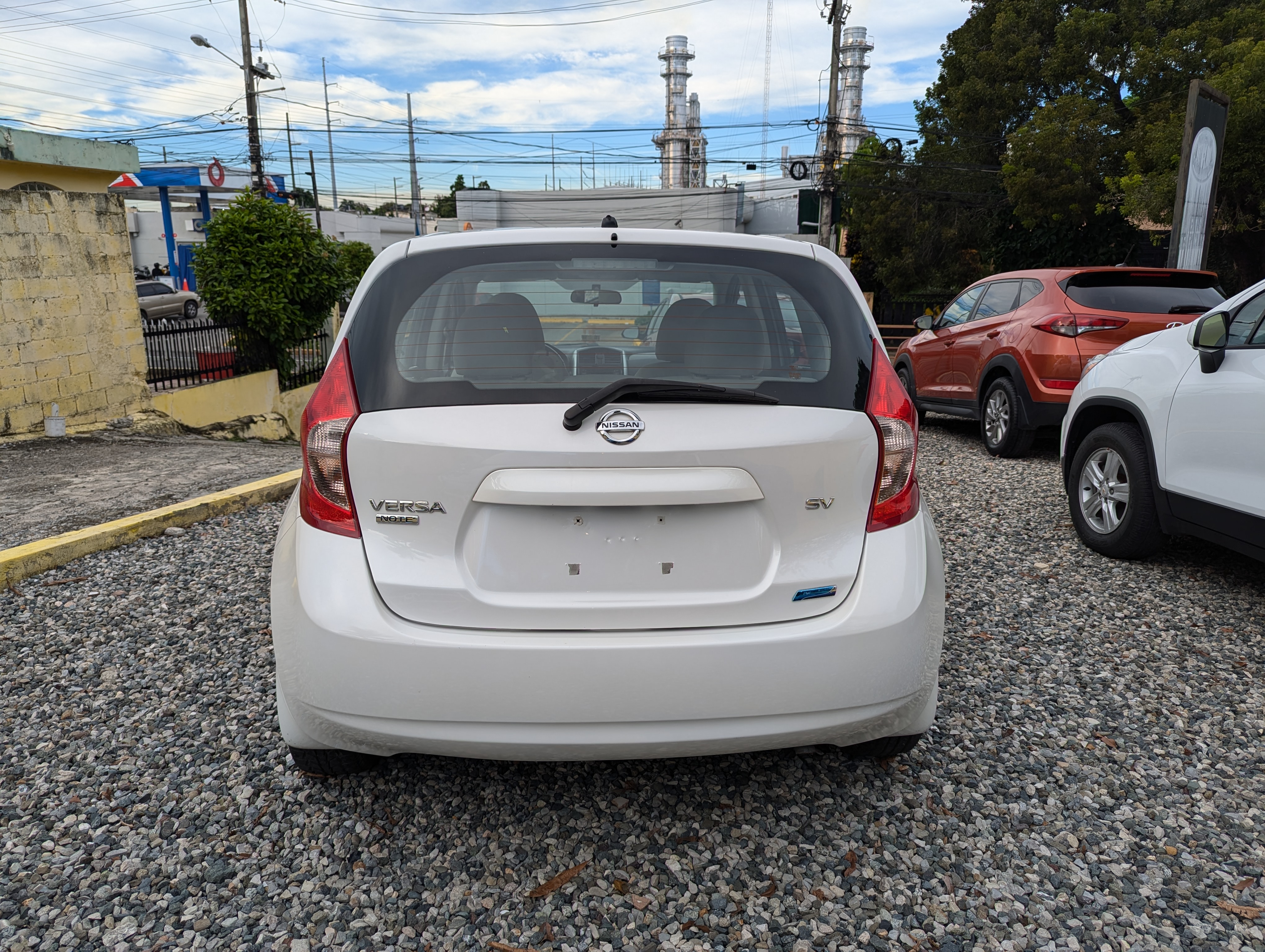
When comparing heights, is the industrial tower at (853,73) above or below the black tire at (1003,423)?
above

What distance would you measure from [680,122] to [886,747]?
255 ft

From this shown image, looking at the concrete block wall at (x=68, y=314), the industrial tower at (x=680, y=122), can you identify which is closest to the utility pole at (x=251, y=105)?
the concrete block wall at (x=68, y=314)

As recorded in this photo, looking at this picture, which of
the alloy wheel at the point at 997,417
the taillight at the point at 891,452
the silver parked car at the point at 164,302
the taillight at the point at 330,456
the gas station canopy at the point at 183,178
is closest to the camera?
the taillight at the point at 330,456

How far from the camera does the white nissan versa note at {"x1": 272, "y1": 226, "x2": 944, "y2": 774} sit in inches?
84.8

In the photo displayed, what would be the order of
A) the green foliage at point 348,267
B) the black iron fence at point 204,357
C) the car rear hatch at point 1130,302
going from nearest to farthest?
the car rear hatch at point 1130,302 < the black iron fence at point 204,357 < the green foliage at point 348,267

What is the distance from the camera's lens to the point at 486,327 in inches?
96.7

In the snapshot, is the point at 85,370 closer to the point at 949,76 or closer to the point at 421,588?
the point at 421,588

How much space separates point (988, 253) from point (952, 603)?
27.6 m

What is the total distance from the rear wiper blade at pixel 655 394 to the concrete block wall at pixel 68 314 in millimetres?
8671

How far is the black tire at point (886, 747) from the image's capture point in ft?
8.95

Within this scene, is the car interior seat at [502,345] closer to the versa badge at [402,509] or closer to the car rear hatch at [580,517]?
the car rear hatch at [580,517]

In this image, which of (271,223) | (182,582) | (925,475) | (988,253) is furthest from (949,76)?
(182,582)

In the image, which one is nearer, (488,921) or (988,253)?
(488,921)

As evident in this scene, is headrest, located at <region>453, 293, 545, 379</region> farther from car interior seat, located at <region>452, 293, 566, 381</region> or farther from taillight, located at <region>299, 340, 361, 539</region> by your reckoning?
taillight, located at <region>299, 340, 361, 539</region>
